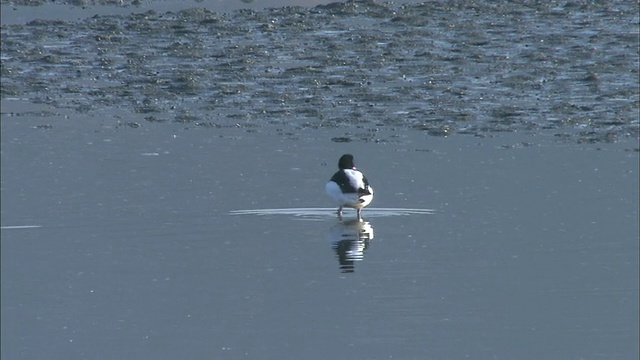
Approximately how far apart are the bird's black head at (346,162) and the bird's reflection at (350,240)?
834mm

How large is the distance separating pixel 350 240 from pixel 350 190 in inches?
26.4

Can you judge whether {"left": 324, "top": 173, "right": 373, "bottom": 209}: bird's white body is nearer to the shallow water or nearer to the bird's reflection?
the bird's reflection

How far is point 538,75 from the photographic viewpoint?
1861 centimetres

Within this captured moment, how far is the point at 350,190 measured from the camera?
12.6 metres

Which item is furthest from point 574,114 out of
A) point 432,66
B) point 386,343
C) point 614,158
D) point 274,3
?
point 274,3

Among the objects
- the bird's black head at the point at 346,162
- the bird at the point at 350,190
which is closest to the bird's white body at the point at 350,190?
the bird at the point at 350,190

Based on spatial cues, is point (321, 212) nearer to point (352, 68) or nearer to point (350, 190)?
point (350, 190)

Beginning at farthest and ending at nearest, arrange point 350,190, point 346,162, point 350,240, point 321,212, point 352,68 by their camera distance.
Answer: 1. point 352,68
2. point 346,162
3. point 321,212
4. point 350,190
5. point 350,240

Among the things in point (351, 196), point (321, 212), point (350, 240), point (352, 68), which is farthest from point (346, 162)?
point (352, 68)

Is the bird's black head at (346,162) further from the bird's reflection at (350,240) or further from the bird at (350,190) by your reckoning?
the bird's reflection at (350,240)

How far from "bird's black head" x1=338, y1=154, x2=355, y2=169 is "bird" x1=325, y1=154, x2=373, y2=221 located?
0.35 metres

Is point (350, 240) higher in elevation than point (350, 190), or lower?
lower

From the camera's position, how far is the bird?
1263cm

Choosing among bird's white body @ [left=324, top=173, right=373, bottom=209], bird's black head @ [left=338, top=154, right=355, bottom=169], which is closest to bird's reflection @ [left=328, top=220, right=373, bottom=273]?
bird's white body @ [left=324, top=173, right=373, bottom=209]
